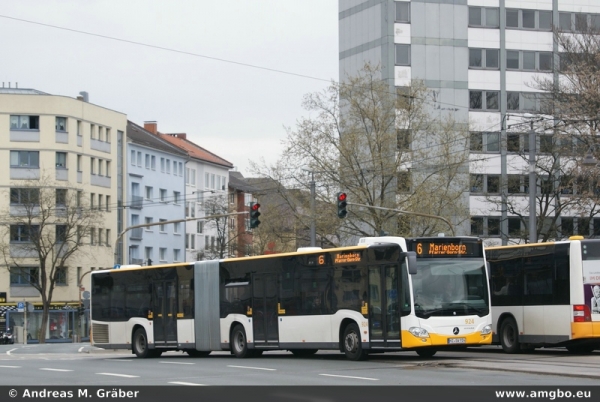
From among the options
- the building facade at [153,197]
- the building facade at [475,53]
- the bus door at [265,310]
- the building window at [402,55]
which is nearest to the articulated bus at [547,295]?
the bus door at [265,310]

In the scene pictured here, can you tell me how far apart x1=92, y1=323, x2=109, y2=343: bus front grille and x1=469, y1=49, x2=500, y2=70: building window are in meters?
43.5

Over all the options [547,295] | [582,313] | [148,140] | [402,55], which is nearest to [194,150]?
[148,140]

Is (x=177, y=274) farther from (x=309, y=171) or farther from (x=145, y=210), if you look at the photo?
(x=145, y=210)

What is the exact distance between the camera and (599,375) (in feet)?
61.6

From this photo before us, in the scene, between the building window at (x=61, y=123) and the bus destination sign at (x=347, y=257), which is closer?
the bus destination sign at (x=347, y=257)

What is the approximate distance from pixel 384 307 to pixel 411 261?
137 cm

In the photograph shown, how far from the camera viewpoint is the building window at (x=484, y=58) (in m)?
73.8

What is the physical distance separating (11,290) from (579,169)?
5717 cm

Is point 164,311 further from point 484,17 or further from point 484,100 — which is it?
point 484,17

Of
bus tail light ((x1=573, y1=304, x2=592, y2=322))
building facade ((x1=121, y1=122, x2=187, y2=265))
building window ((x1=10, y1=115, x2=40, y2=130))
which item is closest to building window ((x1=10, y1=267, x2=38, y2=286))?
building facade ((x1=121, y1=122, x2=187, y2=265))

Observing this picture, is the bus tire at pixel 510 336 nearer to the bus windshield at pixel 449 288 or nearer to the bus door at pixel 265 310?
the bus windshield at pixel 449 288

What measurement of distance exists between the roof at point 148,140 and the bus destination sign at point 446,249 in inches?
3002

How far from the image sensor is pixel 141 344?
3431 centimetres

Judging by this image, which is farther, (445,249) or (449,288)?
(445,249)
